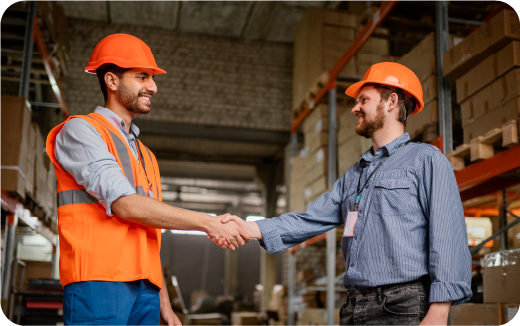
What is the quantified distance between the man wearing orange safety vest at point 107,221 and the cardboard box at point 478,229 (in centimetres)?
443

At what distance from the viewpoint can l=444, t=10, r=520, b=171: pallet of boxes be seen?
11.8ft

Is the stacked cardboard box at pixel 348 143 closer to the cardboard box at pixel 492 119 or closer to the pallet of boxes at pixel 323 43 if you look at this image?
the pallet of boxes at pixel 323 43

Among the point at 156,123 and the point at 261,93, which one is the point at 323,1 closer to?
the point at 261,93

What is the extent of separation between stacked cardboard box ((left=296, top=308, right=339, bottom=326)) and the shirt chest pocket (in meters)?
4.91

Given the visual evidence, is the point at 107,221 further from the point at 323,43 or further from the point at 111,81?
the point at 323,43

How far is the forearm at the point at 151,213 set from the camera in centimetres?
205

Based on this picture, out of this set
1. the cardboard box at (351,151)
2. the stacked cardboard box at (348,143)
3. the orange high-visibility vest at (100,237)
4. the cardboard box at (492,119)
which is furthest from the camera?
the stacked cardboard box at (348,143)

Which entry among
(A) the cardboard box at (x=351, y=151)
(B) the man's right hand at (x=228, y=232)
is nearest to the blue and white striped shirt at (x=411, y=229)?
(B) the man's right hand at (x=228, y=232)

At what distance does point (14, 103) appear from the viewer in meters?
4.92

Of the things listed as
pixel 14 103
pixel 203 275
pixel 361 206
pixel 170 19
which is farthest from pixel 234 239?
pixel 203 275

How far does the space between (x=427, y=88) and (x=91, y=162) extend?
3.55 meters

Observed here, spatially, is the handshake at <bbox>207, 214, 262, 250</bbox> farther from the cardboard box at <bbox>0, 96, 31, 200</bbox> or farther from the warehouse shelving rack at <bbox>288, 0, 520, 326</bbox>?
the cardboard box at <bbox>0, 96, 31, 200</bbox>

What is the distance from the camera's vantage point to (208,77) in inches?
437

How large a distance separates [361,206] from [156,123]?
8.93 m
